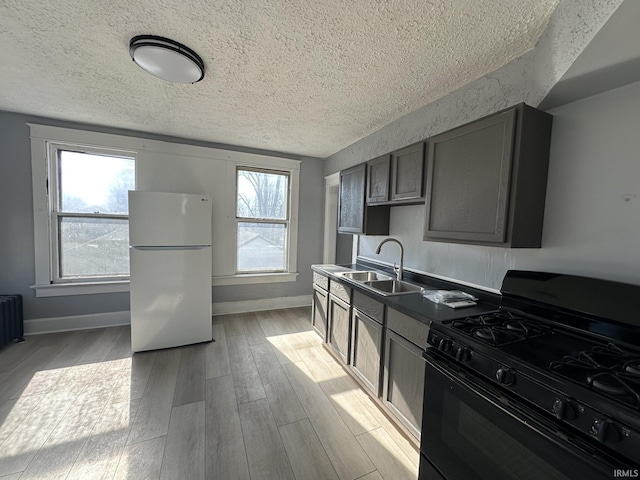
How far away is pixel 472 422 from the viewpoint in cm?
104

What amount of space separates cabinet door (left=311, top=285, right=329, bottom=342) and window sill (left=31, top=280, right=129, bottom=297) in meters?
2.43

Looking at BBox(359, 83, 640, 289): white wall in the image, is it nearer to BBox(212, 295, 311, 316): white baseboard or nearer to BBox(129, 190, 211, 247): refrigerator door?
BBox(129, 190, 211, 247): refrigerator door

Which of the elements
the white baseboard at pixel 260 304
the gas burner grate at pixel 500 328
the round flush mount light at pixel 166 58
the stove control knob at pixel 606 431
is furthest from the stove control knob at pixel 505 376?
the white baseboard at pixel 260 304

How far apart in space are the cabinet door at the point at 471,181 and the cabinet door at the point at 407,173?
123mm

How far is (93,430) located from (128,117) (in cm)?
282

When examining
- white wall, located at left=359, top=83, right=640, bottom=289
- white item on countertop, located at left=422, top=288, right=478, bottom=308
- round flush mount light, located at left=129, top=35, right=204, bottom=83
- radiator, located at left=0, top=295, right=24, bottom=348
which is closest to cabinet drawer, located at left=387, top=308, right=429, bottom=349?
white item on countertop, located at left=422, top=288, right=478, bottom=308

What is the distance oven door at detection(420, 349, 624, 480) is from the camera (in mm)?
759

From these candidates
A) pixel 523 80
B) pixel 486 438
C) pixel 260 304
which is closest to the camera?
pixel 486 438

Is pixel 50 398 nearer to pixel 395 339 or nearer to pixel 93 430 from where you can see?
pixel 93 430

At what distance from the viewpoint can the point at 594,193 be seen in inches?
50.0

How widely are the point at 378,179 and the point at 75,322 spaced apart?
390 cm

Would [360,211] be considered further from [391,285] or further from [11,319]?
[11,319]

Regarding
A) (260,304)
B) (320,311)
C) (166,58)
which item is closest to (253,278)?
(260,304)

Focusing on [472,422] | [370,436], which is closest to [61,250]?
[370,436]
